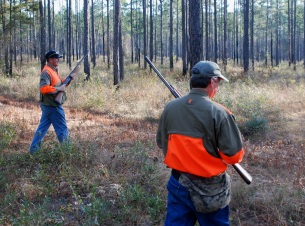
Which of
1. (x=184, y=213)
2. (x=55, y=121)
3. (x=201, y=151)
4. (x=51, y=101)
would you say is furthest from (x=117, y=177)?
(x=201, y=151)

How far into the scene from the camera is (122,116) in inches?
467

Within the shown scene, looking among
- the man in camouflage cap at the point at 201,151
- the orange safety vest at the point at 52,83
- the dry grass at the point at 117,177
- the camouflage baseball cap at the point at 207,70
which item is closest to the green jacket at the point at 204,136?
the man in camouflage cap at the point at 201,151

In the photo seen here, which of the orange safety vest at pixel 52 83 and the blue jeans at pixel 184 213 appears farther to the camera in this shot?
the orange safety vest at pixel 52 83

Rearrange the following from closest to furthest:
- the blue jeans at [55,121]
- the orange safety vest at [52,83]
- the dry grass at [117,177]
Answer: the dry grass at [117,177] → the orange safety vest at [52,83] → the blue jeans at [55,121]

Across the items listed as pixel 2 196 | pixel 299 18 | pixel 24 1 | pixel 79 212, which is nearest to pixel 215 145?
pixel 79 212

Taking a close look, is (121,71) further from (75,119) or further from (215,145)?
(215,145)

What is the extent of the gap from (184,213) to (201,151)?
0.52 meters

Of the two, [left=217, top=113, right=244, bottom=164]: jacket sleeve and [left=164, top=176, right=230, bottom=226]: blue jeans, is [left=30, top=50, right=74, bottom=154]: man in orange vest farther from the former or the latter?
[left=217, top=113, right=244, bottom=164]: jacket sleeve

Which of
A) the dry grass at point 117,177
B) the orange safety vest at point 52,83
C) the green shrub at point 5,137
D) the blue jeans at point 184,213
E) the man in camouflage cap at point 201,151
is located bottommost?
the dry grass at point 117,177

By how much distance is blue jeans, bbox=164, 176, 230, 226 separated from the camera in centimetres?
276

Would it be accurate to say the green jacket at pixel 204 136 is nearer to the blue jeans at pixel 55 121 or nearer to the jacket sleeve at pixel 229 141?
the jacket sleeve at pixel 229 141

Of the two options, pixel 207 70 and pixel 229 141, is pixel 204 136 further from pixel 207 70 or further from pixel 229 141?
pixel 207 70

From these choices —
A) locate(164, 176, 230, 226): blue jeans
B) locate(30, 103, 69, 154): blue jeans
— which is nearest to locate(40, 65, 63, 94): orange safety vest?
locate(30, 103, 69, 154): blue jeans

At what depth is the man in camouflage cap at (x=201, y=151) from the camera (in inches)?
104
